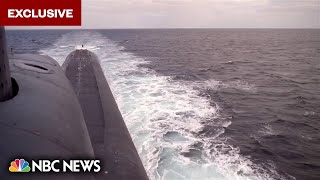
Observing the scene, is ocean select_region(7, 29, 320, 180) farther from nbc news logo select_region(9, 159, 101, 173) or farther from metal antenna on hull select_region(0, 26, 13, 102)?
metal antenna on hull select_region(0, 26, 13, 102)

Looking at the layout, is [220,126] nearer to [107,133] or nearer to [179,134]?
[179,134]

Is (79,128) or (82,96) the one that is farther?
(82,96)

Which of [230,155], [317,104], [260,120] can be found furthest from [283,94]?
[230,155]

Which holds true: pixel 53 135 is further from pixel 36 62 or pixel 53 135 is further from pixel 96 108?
pixel 96 108

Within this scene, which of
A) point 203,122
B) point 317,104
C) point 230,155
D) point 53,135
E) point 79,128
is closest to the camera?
point 53,135

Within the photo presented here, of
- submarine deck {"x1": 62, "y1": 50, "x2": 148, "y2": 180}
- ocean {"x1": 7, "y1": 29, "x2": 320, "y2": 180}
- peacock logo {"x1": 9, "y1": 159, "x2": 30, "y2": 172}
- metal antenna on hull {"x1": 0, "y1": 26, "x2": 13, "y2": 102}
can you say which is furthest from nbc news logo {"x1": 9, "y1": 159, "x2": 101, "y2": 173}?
ocean {"x1": 7, "y1": 29, "x2": 320, "y2": 180}

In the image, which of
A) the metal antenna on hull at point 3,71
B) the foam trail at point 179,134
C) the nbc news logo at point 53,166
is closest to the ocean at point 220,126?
the foam trail at point 179,134

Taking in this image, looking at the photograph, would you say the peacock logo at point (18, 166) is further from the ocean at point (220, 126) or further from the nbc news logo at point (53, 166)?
the ocean at point (220, 126)
